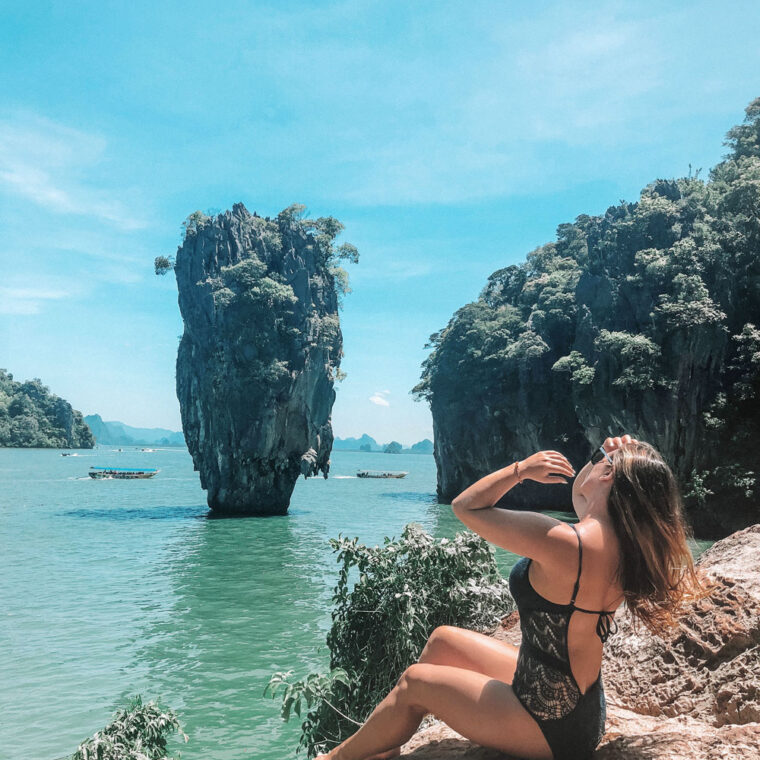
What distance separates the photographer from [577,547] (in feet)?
7.72

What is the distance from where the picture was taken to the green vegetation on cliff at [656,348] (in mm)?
24953

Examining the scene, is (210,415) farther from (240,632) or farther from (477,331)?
(240,632)

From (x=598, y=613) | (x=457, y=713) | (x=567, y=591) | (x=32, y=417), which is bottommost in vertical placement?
(x=457, y=713)

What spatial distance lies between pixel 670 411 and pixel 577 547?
26747 mm

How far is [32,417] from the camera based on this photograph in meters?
112

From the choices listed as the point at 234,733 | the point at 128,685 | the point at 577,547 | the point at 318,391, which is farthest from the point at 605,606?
the point at 318,391

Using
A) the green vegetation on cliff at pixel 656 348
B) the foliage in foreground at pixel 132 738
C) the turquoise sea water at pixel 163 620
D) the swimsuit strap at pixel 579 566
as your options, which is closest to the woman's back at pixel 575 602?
the swimsuit strap at pixel 579 566

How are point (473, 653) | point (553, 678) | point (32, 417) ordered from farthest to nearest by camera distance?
point (32, 417), point (473, 653), point (553, 678)

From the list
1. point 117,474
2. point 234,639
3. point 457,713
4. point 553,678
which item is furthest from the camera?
point 117,474

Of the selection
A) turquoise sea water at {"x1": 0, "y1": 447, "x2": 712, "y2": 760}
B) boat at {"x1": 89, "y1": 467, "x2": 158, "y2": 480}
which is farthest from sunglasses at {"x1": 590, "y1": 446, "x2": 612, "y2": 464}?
boat at {"x1": 89, "y1": 467, "x2": 158, "y2": 480}

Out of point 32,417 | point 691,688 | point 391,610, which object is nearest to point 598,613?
point 691,688

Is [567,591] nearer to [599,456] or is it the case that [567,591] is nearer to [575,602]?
[575,602]

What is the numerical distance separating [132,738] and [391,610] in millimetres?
2222

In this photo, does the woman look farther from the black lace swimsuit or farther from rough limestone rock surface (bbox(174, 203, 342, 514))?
rough limestone rock surface (bbox(174, 203, 342, 514))
